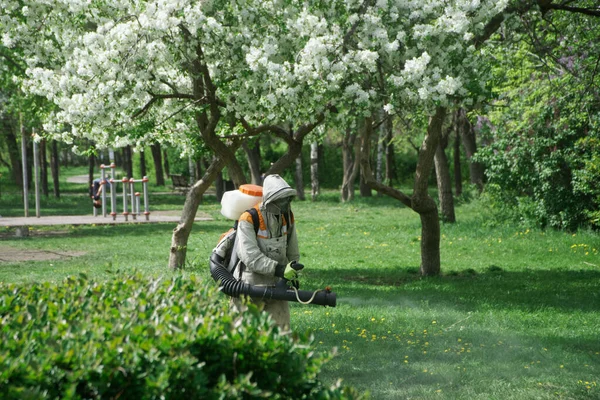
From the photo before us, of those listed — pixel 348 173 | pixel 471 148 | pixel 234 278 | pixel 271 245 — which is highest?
pixel 471 148

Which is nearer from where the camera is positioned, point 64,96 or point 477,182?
point 64,96

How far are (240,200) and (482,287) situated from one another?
253 inches

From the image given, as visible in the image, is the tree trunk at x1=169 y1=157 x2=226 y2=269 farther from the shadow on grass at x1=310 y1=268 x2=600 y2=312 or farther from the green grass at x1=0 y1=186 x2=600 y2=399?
the shadow on grass at x1=310 y1=268 x2=600 y2=312

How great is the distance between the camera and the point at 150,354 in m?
3.14

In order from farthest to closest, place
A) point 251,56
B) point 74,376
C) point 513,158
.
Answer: point 513,158, point 251,56, point 74,376

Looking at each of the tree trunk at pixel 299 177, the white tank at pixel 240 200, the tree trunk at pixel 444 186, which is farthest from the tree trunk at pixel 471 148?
the white tank at pixel 240 200

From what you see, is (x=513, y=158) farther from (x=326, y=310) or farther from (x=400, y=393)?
(x=400, y=393)

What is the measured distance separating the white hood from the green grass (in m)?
1.29

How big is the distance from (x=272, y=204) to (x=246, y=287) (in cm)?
69

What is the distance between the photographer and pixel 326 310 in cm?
995

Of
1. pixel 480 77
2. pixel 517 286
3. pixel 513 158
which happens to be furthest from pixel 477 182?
pixel 480 77

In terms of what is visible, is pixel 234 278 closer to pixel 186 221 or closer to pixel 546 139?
pixel 186 221

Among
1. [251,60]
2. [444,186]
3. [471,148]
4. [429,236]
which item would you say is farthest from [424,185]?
[471,148]

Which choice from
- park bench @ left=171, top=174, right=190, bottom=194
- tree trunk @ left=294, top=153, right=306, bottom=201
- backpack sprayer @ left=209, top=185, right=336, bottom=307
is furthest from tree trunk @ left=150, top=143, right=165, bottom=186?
backpack sprayer @ left=209, top=185, right=336, bottom=307
